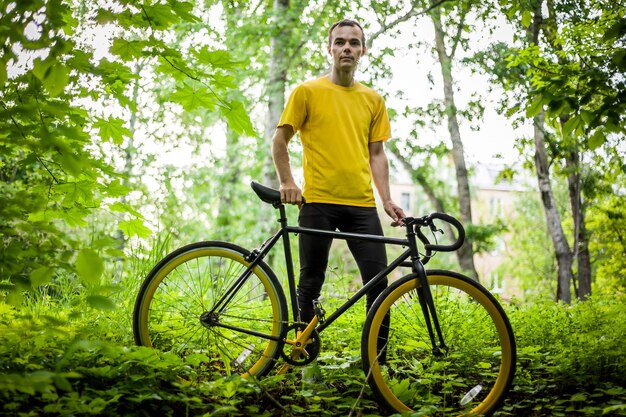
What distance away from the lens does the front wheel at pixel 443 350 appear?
277 cm

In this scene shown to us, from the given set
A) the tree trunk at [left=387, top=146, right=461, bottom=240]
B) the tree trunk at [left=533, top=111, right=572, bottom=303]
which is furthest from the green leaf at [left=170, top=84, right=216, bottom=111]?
the tree trunk at [left=387, top=146, right=461, bottom=240]

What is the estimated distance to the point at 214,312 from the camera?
311 centimetres

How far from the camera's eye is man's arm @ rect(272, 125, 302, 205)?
9.95 feet

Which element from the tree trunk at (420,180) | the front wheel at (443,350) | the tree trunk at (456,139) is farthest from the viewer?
the tree trunk at (420,180)

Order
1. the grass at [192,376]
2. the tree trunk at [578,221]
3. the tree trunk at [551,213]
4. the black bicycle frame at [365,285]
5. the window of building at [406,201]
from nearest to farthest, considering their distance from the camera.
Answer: the grass at [192,376] → the black bicycle frame at [365,285] → the tree trunk at [551,213] → the tree trunk at [578,221] → the window of building at [406,201]

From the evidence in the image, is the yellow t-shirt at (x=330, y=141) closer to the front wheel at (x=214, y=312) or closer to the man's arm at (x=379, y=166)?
the man's arm at (x=379, y=166)

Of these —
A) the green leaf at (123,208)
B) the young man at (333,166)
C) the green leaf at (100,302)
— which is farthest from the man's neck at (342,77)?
the green leaf at (100,302)

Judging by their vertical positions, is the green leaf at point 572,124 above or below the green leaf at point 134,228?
above

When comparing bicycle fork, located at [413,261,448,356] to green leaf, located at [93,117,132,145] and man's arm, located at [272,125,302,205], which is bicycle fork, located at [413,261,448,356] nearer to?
man's arm, located at [272,125,302,205]

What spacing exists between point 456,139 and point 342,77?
10766 mm

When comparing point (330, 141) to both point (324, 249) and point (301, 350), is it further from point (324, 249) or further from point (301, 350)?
point (301, 350)

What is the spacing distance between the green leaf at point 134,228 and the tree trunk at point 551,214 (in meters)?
9.10

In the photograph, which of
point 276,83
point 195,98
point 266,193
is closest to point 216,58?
point 195,98

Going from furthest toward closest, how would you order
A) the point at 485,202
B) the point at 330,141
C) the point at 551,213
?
the point at 485,202
the point at 551,213
the point at 330,141
